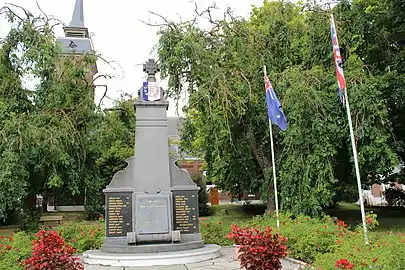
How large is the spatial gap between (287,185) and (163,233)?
6.10m

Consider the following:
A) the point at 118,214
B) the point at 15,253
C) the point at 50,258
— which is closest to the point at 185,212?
the point at 118,214

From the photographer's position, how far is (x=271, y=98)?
11695 millimetres

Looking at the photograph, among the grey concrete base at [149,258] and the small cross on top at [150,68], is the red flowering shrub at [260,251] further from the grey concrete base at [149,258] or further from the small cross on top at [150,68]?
the small cross on top at [150,68]

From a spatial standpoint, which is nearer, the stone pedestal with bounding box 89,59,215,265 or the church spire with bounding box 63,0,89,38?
the stone pedestal with bounding box 89,59,215,265

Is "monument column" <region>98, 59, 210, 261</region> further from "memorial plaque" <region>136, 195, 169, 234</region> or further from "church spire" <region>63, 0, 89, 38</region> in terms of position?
"church spire" <region>63, 0, 89, 38</region>

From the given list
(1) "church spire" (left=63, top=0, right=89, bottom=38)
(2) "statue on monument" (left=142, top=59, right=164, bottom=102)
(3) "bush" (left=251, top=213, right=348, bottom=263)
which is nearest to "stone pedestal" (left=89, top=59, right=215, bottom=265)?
(2) "statue on monument" (left=142, top=59, right=164, bottom=102)

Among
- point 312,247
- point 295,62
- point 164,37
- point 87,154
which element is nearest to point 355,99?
point 295,62

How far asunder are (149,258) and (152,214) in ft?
4.15

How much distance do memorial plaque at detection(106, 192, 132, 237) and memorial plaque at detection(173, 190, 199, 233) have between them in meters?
1.17

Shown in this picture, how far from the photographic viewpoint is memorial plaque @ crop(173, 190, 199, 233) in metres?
10.1

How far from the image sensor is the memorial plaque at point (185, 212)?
10.1 m

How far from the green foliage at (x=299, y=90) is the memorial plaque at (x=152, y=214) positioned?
5.01 m

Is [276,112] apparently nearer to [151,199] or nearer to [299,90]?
[299,90]

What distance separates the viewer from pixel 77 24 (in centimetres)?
5328
